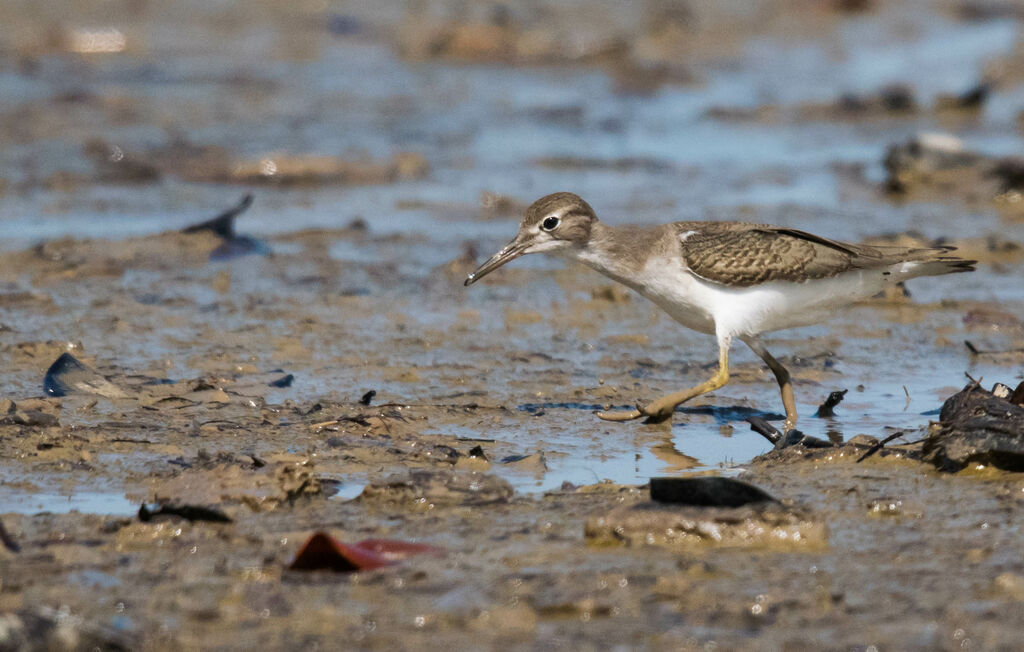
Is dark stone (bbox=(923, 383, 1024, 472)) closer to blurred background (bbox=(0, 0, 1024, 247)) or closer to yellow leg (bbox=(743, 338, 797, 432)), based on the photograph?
yellow leg (bbox=(743, 338, 797, 432))

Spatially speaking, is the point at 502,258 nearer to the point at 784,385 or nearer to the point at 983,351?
the point at 784,385

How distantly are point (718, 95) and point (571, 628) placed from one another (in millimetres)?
12623

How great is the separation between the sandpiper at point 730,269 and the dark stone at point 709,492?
5.02ft

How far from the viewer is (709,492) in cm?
458

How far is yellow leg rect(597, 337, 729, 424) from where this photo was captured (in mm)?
6164

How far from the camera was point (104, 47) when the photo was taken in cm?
1730

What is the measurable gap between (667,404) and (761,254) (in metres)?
0.82

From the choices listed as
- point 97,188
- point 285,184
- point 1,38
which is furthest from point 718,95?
point 1,38

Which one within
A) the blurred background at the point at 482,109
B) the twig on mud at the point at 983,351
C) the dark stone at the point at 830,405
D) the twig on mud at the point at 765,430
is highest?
the twig on mud at the point at 765,430

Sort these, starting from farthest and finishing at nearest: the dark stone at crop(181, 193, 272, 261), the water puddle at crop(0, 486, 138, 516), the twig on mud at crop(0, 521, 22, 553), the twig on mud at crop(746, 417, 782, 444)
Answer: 1. the dark stone at crop(181, 193, 272, 261)
2. the twig on mud at crop(746, 417, 782, 444)
3. the water puddle at crop(0, 486, 138, 516)
4. the twig on mud at crop(0, 521, 22, 553)

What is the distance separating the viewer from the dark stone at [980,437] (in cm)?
511

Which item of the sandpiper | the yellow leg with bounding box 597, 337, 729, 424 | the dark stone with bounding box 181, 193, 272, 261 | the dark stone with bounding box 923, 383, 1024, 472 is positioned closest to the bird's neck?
the sandpiper

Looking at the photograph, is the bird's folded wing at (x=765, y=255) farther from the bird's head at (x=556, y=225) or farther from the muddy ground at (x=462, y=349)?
the muddy ground at (x=462, y=349)

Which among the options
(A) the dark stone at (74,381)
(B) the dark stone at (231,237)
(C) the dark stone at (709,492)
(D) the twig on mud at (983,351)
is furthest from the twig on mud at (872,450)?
(B) the dark stone at (231,237)
